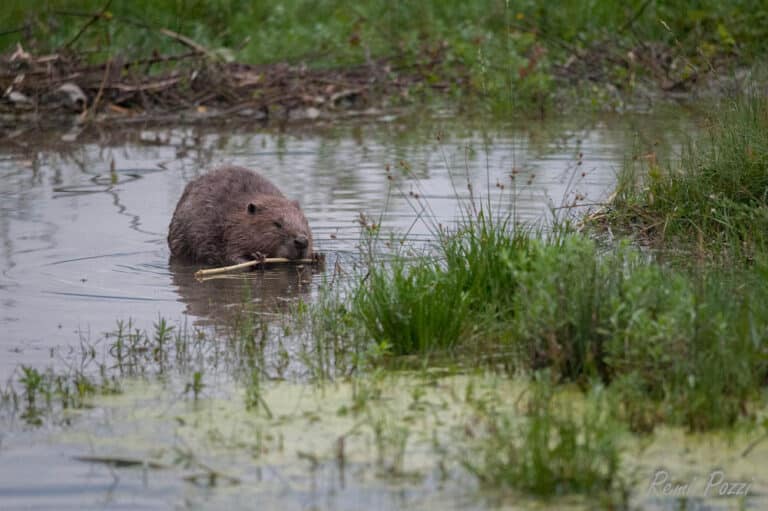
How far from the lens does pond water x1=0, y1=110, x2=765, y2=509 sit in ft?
12.9

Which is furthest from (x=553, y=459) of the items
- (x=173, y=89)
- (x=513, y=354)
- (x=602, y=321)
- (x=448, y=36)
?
(x=448, y=36)

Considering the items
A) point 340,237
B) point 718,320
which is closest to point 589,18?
point 340,237

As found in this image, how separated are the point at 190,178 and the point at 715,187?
5036 millimetres

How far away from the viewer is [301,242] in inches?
297

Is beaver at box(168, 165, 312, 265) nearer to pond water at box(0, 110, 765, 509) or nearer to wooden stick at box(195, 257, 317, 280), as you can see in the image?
wooden stick at box(195, 257, 317, 280)

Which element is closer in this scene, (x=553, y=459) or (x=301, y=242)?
(x=553, y=459)

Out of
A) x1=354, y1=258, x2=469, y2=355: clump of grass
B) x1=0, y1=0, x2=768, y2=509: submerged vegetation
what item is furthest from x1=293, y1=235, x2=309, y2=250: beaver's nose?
x1=354, y1=258, x2=469, y2=355: clump of grass

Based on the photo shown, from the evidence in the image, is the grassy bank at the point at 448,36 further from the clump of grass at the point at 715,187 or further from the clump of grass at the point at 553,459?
the clump of grass at the point at 553,459

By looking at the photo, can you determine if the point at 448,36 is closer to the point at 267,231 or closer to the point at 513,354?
the point at 267,231

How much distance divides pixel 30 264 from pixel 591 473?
479 centimetres

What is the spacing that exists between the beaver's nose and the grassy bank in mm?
6307

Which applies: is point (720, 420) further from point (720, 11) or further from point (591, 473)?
point (720, 11)

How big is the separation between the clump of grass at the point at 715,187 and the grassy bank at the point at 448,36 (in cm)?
622

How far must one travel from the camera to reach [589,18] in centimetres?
1661
